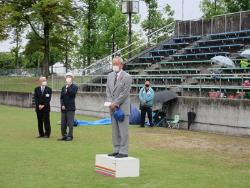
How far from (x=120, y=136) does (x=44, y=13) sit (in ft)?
142

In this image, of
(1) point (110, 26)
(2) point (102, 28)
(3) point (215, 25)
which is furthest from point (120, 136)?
(2) point (102, 28)

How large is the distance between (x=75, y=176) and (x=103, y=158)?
726 millimetres

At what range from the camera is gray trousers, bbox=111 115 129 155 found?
35.9 ft

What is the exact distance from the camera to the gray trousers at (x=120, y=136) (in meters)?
11.0

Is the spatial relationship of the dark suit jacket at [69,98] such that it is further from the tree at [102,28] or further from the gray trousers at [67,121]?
the tree at [102,28]

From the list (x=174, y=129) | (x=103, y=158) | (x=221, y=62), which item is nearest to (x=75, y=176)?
(x=103, y=158)

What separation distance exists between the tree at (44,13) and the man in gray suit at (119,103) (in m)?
40.0

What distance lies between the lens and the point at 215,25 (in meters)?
34.8

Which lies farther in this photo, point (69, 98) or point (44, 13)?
point (44, 13)

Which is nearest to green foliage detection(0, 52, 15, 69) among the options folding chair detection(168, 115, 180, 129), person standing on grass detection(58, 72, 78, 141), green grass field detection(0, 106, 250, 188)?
folding chair detection(168, 115, 180, 129)

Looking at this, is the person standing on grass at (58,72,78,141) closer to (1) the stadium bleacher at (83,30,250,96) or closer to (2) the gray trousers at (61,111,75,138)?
(2) the gray trousers at (61,111,75,138)

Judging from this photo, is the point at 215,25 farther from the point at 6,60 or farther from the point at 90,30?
the point at 6,60

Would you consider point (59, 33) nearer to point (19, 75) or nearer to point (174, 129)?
point (19, 75)

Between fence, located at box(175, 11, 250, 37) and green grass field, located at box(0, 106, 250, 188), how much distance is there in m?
14.0
